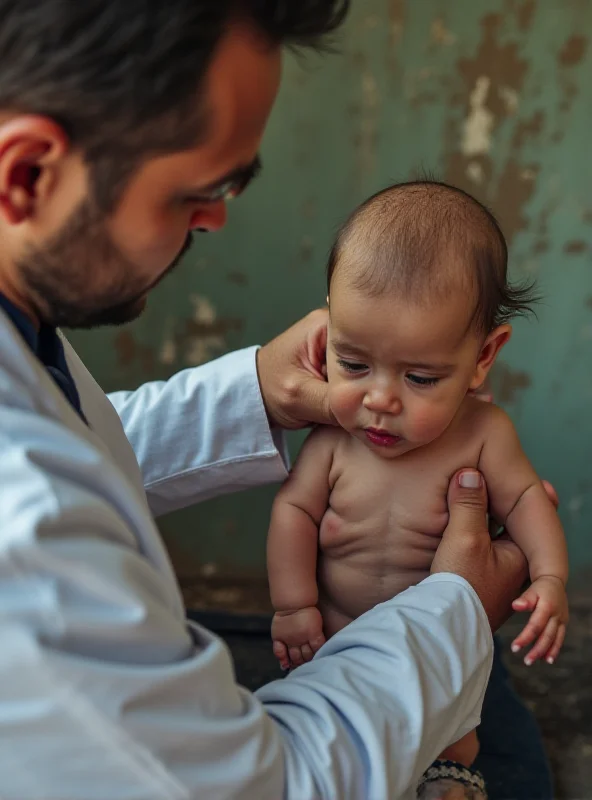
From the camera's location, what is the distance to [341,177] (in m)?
1.76

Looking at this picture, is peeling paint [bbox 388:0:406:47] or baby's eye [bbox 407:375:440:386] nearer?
baby's eye [bbox 407:375:440:386]

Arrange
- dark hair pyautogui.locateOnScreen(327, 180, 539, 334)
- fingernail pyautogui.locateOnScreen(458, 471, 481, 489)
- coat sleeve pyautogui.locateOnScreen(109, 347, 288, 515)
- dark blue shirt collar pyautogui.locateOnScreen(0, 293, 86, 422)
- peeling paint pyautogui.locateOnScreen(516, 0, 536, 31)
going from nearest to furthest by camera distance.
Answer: dark blue shirt collar pyautogui.locateOnScreen(0, 293, 86, 422) < dark hair pyautogui.locateOnScreen(327, 180, 539, 334) < fingernail pyautogui.locateOnScreen(458, 471, 481, 489) < coat sleeve pyautogui.locateOnScreen(109, 347, 288, 515) < peeling paint pyautogui.locateOnScreen(516, 0, 536, 31)

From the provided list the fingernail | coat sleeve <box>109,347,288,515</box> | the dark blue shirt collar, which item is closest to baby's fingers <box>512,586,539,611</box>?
the fingernail

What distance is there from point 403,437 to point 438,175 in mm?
845

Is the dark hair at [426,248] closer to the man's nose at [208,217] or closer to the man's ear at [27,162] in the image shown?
the man's nose at [208,217]

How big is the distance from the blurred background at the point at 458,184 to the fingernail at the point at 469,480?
667 millimetres

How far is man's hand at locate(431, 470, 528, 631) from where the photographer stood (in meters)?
1.04

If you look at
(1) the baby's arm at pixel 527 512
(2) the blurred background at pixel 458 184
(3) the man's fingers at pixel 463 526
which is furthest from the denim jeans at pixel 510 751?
(3) the man's fingers at pixel 463 526

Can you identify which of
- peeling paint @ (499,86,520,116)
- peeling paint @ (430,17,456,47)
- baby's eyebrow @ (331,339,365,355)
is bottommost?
baby's eyebrow @ (331,339,365,355)

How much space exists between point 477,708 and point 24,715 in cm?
54

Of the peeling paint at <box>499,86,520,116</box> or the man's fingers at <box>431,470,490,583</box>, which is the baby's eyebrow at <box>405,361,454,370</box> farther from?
the peeling paint at <box>499,86,520,116</box>

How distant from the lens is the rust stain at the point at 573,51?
1.66 meters

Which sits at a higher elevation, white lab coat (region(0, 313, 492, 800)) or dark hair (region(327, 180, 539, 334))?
dark hair (region(327, 180, 539, 334))

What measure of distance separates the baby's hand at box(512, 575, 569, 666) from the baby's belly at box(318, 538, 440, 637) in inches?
6.3
